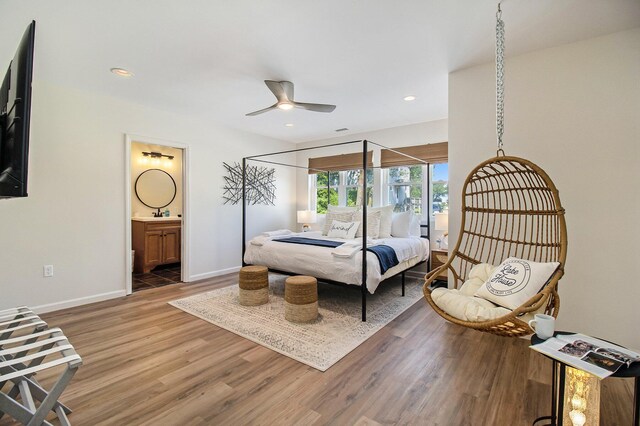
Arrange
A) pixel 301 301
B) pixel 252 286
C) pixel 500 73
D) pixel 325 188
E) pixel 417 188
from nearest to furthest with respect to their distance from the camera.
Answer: pixel 500 73, pixel 301 301, pixel 252 286, pixel 417 188, pixel 325 188

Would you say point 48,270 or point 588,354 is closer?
point 588,354

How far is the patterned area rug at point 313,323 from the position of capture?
2455 mm

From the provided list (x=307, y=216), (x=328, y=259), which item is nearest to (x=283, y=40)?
(x=328, y=259)

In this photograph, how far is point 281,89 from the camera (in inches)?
120

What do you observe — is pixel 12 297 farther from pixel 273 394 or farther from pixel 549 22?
pixel 549 22

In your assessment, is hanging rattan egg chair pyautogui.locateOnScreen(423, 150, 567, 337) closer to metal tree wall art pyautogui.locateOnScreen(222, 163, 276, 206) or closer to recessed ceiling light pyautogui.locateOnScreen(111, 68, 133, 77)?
recessed ceiling light pyautogui.locateOnScreen(111, 68, 133, 77)

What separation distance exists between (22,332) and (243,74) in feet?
10.3

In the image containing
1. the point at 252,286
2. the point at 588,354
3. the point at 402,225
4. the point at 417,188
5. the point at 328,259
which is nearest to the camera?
the point at 588,354

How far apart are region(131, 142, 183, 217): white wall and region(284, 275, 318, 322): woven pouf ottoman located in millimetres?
3671

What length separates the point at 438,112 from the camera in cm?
427

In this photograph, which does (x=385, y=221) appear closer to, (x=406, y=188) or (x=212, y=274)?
(x=406, y=188)

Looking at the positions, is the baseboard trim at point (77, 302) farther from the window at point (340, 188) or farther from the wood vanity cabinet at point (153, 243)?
the window at point (340, 188)

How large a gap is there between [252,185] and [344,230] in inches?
→ 84.2

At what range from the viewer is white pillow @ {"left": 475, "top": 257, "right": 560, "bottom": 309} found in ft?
6.15
